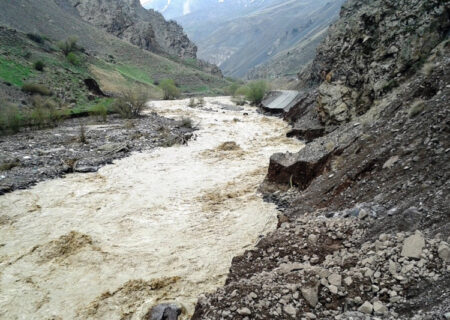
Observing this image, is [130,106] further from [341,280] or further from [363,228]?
[341,280]

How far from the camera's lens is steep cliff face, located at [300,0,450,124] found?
17.4 metres

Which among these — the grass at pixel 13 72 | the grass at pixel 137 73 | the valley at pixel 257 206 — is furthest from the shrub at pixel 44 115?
the grass at pixel 137 73

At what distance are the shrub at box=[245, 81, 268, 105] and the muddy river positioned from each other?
3169 cm

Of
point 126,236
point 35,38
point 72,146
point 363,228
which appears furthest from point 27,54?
point 363,228

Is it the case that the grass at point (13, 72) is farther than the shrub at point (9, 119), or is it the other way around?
the grass at point (13, 72)

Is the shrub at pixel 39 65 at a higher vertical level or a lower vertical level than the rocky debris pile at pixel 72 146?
higher

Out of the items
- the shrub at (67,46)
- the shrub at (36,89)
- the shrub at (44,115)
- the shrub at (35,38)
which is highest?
the shrub at (35,38)

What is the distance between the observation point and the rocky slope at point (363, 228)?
14.9ft

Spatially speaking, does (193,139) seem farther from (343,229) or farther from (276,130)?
(343,229)

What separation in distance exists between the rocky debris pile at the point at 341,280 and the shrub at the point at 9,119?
77.3ft

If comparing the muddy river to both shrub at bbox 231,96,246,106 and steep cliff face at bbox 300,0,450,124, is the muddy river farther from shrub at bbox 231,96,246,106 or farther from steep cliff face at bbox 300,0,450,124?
shrub at bbox 231,96,246,106

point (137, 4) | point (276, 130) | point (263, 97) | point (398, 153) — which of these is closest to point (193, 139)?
point (276, 130)

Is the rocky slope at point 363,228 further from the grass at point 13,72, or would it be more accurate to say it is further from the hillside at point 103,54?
the hillside at point 103,54

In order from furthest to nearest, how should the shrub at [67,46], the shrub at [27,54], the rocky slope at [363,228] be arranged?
the shrub at [67,46], the shrub at [27,54], the rocky slope at [363,228]
